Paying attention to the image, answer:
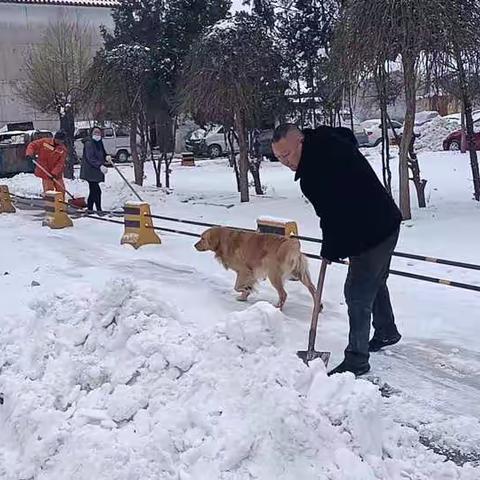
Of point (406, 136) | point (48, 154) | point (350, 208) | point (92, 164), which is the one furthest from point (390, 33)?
point (48, 154)

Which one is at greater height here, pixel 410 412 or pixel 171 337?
pixel 171 337

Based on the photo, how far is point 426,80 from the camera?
9961 mm

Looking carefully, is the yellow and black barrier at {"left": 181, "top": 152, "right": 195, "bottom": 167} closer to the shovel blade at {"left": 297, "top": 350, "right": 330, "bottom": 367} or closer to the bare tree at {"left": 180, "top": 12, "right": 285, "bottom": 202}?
the bare tree at {"left": 180, "top": 12, "right": 285, "bottom": 202}

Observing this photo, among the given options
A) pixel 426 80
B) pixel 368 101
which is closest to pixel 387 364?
pixel 426 80

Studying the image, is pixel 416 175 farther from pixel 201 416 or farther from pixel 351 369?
pixel 201 416

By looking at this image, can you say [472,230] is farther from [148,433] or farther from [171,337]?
[148,433]

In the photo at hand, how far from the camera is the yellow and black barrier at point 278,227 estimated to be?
22.5ft

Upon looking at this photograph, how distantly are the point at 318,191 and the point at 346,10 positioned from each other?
5.88 m

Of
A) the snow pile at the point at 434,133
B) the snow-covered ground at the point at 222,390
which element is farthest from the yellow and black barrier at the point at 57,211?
the snow pile at the point at 434,133

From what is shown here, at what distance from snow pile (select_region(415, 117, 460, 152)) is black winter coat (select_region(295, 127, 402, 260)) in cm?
2501

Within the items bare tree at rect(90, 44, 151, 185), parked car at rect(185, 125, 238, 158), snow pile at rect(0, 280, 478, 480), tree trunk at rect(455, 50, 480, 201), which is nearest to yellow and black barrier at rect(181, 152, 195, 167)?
parked car at rect(185, 125, 238, 158)

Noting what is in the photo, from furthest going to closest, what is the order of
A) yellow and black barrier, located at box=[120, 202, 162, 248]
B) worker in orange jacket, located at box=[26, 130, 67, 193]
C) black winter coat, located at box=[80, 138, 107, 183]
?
worker in orange jacket, located at box=[26, 130, 67, 193] < black winter coat, located at box=[80, 138, 107, 183] < yellow and black barrier, located at box=[120, 202, 162, 248]

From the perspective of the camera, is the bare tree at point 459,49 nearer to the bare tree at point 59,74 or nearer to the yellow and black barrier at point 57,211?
the yellow and black barrier at point 57,211

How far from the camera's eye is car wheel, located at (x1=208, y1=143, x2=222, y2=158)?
31281 millimetres
